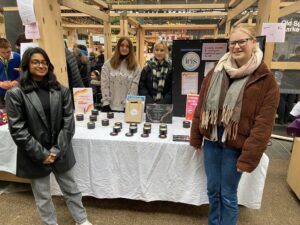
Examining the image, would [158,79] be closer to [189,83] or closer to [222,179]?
[189,83]

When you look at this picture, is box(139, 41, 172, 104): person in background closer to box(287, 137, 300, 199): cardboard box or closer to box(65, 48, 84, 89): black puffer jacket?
box(65, 48, 84, 89): black puffer jacket

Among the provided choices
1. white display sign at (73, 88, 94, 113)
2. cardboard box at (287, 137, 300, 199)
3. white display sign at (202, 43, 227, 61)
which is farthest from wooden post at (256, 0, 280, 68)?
white display sign at (73, 88, 94, 113)

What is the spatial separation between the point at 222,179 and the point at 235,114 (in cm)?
41

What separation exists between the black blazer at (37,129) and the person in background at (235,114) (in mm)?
813

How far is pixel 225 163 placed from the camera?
1311 millimetres

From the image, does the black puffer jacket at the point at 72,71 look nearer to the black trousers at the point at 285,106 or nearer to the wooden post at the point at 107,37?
the wooden post at the point at 107,37

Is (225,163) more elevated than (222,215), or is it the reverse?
(225,163)

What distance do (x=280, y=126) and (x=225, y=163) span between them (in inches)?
126

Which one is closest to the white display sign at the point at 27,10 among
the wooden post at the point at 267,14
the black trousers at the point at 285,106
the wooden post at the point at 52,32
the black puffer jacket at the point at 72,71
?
the wooden post at the point at 52,32

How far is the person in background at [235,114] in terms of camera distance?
1145 millimetres

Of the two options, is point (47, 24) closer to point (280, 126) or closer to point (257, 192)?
point (257, 192)

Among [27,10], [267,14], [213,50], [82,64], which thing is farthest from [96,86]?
[267,14]

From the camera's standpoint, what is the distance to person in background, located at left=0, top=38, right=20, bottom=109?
2.30 meters

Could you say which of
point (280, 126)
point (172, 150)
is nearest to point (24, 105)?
point (172, 150)
